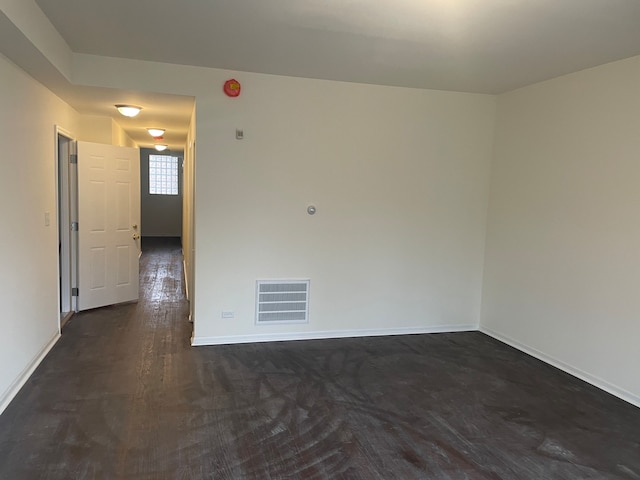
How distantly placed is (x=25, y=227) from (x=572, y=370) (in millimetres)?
4643

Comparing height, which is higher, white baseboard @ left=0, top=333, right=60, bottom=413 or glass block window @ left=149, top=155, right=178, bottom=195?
glass block window @ left=149, top=155, right=178, bottom=195

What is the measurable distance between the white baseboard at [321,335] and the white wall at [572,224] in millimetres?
521

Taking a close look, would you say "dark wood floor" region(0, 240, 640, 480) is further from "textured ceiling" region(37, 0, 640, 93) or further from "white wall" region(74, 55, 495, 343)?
"textured ceiling" region(37, 0, 640, 93)

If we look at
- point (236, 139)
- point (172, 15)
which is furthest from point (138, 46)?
point (236, 139)

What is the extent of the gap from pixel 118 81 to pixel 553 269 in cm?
424

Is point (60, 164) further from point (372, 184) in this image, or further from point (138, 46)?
point (372, 184)

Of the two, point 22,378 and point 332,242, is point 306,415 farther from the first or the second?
point 22,378

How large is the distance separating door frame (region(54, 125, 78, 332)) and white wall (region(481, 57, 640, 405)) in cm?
473

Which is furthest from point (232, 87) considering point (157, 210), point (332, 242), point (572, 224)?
Answer: point (157, 210)

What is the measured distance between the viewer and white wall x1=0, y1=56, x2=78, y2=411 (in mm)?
2957

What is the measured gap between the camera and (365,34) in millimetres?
3045

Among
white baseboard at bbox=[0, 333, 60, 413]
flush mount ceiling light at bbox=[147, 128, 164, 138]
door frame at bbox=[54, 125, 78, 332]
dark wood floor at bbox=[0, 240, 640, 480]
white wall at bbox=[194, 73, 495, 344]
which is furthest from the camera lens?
flush mount ceiling light at bbox=[147, 128, 164, 138]

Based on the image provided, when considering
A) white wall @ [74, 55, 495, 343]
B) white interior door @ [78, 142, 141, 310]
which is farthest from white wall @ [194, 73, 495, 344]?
white interior door @ [78, 142, 141, 310]

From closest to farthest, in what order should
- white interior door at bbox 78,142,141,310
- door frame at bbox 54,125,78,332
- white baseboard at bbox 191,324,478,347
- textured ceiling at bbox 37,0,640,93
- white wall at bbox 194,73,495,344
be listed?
textured ceiling at bbox 37,0,640,93, white wall at bbox 194,73,495,344, white baseboard at bbox 191,324,478,347, door frame at bbox 54,125,78,332, white interior door at bbox 78,142,141,310
